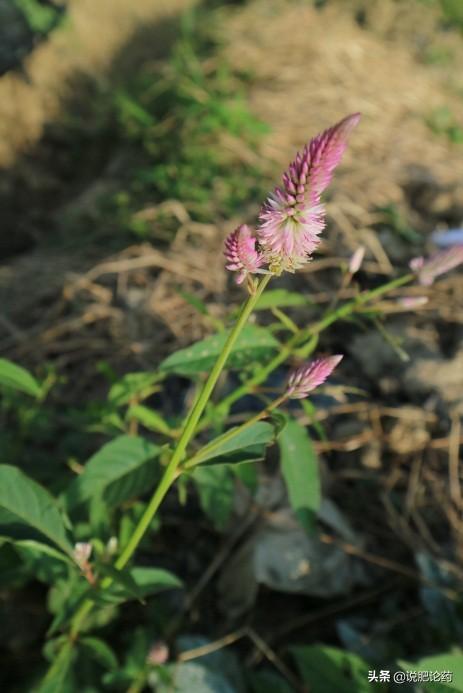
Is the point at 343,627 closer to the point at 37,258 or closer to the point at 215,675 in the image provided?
the point at 215,675

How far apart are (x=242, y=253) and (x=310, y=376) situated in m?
0.25

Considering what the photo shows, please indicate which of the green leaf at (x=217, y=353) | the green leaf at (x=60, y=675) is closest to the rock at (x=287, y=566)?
the green leaf at (x=60, y=675)

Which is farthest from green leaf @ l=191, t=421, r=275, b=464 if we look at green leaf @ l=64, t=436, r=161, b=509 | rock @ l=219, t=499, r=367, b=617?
rock @ l=219, t=499, r=367, b=617

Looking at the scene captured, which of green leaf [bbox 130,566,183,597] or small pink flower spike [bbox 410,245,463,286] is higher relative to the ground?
small pink flower spike [bbox 410,245,463,286]

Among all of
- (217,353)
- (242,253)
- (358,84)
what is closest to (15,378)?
(217,353)

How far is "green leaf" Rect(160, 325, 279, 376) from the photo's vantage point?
4.46 feet

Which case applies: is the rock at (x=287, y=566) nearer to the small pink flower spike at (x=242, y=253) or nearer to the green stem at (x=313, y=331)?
the green stem at (x=313, y=331)

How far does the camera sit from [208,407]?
4.88 feet

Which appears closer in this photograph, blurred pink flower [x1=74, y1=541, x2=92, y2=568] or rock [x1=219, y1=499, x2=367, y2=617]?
blurred pink flower [x1=74, y1=541, x2=92, y2=568]

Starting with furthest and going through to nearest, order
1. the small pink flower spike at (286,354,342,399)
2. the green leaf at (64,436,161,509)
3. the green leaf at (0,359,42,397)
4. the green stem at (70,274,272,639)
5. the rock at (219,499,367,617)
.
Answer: the rock at (219,499,367,617), the green leaf at (64,436,161,509), the green leaf at (0,359,42,397), the small pink flower spike at (286,354,342,399), the green stem at (70,274,272,639)

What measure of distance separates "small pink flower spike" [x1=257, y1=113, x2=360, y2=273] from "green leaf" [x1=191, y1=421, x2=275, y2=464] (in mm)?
294

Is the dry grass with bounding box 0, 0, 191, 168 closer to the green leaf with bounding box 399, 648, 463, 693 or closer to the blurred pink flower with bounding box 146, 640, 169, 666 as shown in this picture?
the blurred pink flower with bounding box 146, 640, 169, 666

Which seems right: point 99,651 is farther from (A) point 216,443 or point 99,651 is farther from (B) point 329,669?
(A) point 216,443

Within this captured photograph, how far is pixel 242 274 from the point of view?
88 centimetres
